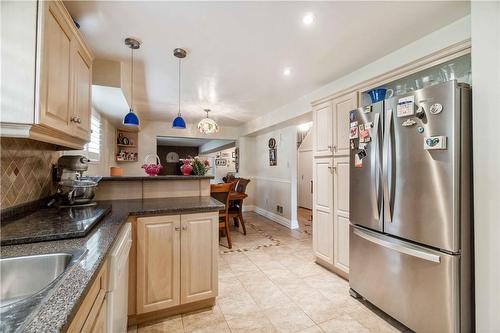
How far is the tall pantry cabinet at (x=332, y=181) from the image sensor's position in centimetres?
247

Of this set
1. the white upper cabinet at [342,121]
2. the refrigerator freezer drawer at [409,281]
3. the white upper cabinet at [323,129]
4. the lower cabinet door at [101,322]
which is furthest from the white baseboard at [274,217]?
the lower cabinet door at [101,322]

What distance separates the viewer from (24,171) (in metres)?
1.51

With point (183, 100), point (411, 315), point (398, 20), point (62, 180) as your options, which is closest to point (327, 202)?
point (411, 315)

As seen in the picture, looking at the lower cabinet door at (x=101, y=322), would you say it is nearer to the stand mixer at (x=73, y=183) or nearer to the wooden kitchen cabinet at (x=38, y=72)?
the wooden kitchen cabinet at (x=38, y=72)

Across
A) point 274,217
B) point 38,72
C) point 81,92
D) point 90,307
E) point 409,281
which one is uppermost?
point 81,92

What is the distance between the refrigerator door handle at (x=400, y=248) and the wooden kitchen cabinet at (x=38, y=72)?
229 cm

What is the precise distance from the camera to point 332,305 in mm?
2055

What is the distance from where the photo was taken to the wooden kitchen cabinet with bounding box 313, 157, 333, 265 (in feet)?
8.75

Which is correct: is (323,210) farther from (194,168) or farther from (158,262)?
(158,262)

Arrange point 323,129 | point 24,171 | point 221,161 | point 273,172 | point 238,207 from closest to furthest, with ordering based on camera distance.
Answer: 1. point 24,171
2. point 323,129
3. point 238,207
4. point 273,172
5. point 221,161

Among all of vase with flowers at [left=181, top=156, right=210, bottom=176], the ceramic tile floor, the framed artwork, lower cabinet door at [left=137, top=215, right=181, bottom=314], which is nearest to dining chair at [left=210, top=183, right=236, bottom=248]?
the ceramic tile floor

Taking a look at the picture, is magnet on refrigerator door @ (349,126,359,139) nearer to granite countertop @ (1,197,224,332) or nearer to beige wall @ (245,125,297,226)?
granite countertop @ (1,197,224,332)

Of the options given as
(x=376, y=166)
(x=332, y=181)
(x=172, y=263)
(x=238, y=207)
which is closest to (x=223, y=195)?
(x=238, y=207)

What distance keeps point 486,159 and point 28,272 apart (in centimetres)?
234
